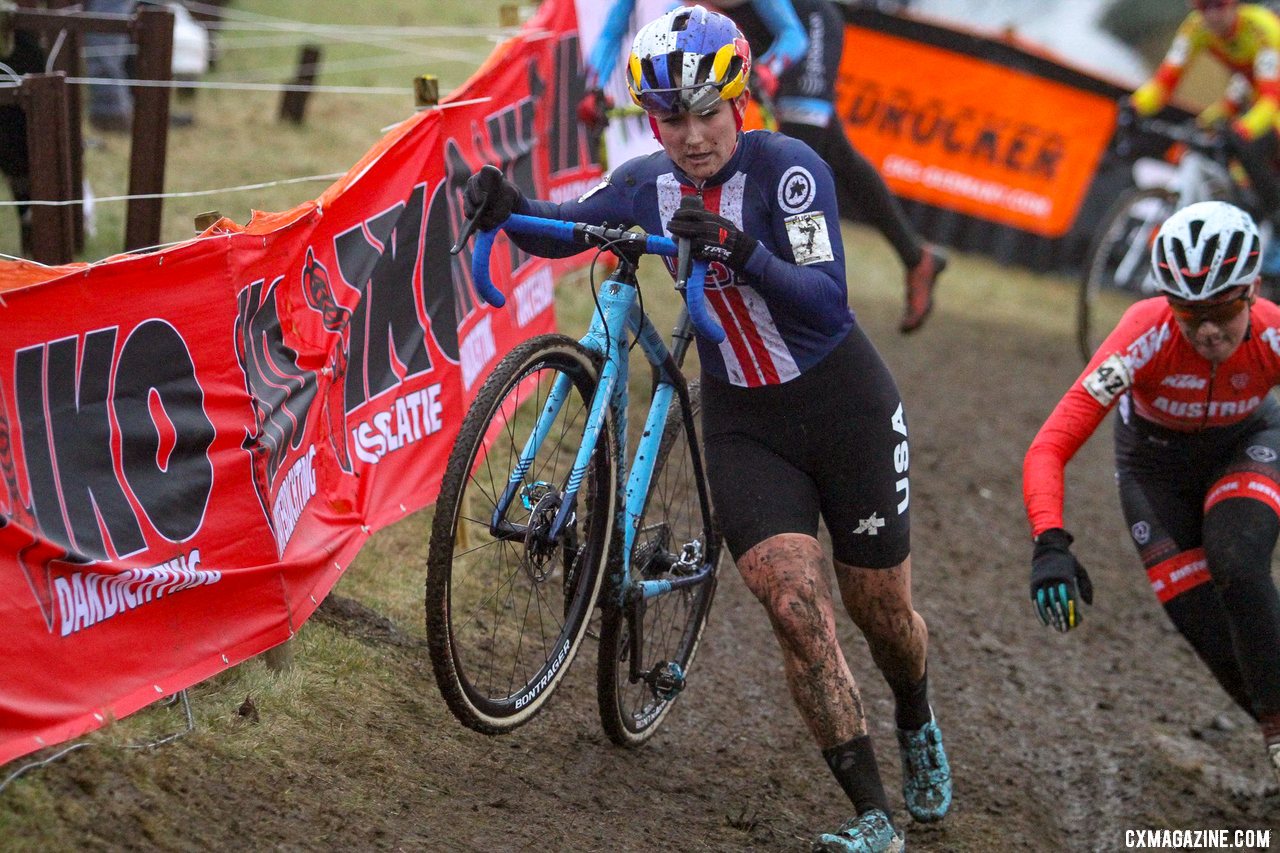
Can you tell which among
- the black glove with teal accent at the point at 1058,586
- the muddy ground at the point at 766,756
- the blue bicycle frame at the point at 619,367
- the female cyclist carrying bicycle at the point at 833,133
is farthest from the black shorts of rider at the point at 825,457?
the female cyclist carrying bicycle at the point at 833,133

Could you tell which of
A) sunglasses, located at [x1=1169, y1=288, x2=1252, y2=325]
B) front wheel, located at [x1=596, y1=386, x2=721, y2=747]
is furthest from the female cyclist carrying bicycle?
front wheel, located at [x1=596, y1=386, x2=721, y2=747]

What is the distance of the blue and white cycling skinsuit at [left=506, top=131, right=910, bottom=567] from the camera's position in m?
4.11

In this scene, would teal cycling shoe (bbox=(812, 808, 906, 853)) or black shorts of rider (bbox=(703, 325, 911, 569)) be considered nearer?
teal cycling shoe (bbox=(812, 808, 906, 853))

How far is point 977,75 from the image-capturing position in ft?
47.0

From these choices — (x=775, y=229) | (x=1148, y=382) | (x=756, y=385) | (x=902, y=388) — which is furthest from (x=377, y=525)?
(x=902, y=388)

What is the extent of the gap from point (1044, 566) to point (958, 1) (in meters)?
14.5

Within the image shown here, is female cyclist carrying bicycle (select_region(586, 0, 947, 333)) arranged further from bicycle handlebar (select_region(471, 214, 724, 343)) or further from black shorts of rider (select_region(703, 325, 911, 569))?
bicycle handlebar (select_region(471, 214, 724, 343))

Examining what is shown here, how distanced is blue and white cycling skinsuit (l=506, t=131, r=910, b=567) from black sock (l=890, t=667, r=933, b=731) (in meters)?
0.54

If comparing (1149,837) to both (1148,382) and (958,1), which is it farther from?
(958,1)

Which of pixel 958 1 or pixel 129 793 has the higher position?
pixel 958 1

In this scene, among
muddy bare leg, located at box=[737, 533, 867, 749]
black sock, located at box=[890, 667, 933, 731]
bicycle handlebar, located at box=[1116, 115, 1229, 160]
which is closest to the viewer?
muddy bare leg, located at box=[737, 533, 867, 749]

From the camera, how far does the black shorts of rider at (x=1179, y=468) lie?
514 centimetres

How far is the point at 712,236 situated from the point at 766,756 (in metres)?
2.33

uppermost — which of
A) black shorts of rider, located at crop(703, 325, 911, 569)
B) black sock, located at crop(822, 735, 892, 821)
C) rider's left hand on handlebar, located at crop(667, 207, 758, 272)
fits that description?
rider's left hand on handlebar, located at crop(667, 207, 758, 272)
